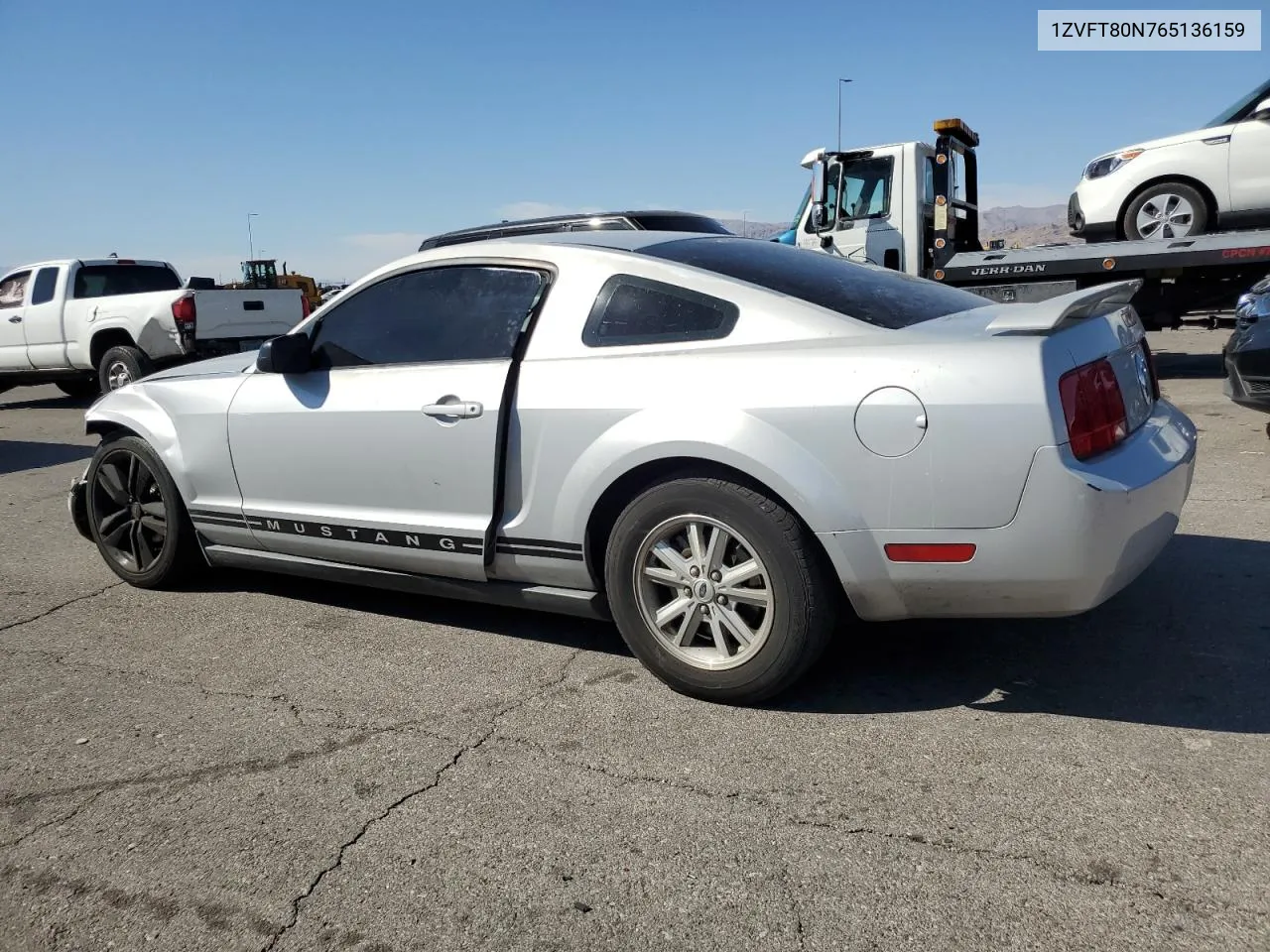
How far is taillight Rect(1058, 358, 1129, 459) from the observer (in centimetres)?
291

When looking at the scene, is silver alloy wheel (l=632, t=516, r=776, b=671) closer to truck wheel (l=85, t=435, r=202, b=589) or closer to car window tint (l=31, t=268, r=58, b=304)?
truck wheel (l=85, t=435, r=202, b=589)

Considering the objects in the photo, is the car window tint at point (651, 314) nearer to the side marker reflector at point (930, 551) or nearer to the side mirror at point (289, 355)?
the side marker reflector at point (930, 551)

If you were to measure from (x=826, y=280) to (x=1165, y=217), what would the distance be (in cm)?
916

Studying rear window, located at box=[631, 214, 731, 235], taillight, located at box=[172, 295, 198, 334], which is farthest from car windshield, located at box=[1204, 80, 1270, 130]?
taillight, located at box=[172, 295, 198, 334]

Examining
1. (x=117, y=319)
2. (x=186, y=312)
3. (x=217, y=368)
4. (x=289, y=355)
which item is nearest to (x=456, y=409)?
(x=289, y=355)

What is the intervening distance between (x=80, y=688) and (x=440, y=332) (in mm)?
1871

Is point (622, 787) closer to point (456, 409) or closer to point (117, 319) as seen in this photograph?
A: point (456, 409)

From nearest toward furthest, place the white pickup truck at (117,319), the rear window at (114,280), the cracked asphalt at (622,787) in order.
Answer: the cracked asphalt at (622,787)
the white pickup truck at (117,319)
the rear window at (114,280)

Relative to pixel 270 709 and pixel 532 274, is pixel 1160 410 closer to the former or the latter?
pixel 532 274

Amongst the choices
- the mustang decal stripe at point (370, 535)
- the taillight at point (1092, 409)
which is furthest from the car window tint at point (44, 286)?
the taillight at point (1092, 409)

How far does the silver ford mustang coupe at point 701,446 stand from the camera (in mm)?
2941

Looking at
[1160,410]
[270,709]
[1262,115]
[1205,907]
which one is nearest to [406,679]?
[270,709]

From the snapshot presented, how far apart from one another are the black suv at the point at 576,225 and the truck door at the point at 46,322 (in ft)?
27.8

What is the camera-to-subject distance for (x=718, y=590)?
3318 millimetres
